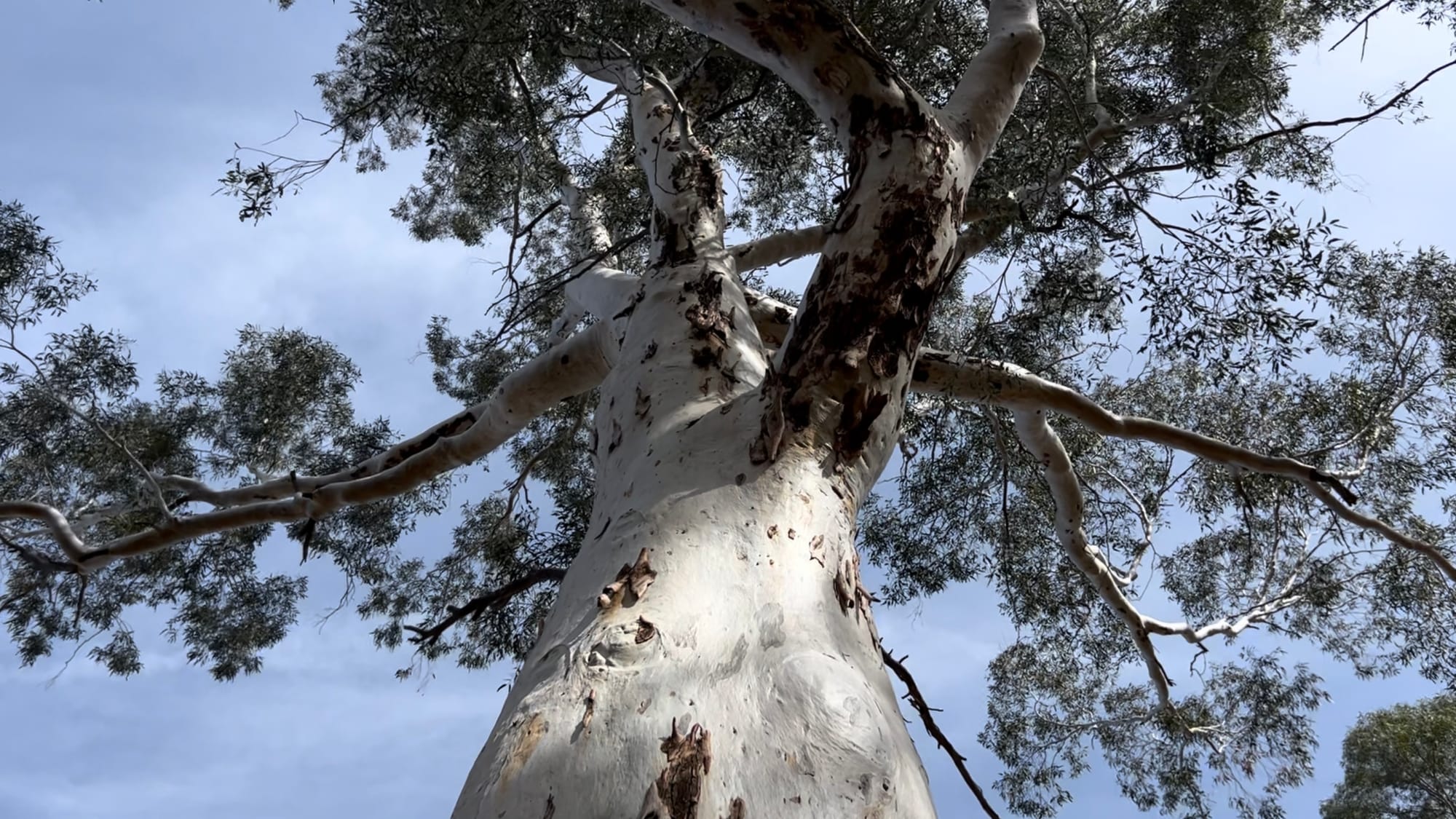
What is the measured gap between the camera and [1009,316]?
15.5 feet

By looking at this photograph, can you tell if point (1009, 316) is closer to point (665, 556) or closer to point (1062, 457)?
point (1062, 457)

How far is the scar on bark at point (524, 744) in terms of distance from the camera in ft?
3.75

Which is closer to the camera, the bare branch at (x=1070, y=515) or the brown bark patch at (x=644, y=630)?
the brown bark patch at (x=644, y=630)

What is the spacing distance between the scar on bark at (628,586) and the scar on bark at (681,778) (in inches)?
11.7

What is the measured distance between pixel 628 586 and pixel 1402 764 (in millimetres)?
11972

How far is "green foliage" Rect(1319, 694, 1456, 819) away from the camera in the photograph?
31.9ft

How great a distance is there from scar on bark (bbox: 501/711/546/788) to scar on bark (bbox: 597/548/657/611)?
0.23m

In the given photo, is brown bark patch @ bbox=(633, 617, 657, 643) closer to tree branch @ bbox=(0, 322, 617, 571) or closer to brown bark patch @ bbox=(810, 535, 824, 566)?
brown bark patch @ bbox=(810, 535, 824, 566)

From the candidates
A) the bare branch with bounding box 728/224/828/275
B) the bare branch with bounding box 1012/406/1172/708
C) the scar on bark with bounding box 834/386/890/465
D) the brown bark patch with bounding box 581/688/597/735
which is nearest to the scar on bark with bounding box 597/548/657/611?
the brown bark patch with bounding box 581/688/597/735

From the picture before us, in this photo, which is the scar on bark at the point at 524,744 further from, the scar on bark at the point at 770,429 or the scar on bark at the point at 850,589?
the scar on bark at the point at 770,429

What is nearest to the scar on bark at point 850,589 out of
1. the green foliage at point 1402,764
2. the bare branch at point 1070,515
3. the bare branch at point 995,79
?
the bare branch at point 995,79

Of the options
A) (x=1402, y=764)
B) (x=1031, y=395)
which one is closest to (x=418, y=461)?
(x=1031, y=395)

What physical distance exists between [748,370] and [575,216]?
12.2ft

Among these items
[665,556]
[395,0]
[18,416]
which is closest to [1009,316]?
[395,0]
